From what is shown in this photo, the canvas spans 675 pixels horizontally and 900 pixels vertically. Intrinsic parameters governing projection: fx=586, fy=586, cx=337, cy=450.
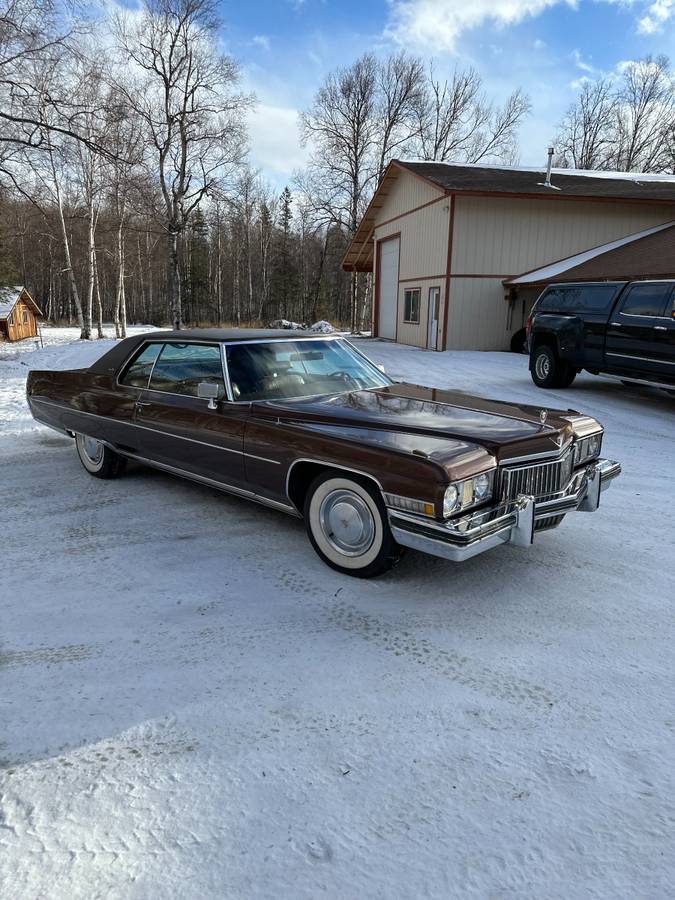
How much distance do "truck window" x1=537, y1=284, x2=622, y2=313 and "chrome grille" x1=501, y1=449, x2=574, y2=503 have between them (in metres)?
7.12

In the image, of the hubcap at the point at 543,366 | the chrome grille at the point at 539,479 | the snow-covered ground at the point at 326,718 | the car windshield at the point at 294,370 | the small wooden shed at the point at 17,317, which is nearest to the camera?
the snow-covered ground at the point at 326,718

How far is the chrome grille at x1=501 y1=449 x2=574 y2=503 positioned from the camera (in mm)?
3234

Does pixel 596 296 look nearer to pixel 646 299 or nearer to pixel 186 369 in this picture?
pixel 646 299

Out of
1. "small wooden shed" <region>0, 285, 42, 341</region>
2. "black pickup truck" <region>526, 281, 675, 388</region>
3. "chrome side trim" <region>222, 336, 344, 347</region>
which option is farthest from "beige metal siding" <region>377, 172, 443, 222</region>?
"small wooden shed" <region>0, 285, 42, 341</region>

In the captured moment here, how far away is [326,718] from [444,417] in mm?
2033

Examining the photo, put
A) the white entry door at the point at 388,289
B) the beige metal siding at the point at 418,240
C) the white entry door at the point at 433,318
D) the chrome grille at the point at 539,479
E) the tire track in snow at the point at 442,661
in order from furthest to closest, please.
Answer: the white entry door at the point at 388,289
the white entry door at the point at 433,318
the beige metal siding at the point at 418,240
the chrome grille at the point at 539,479
the tire track in snow at the point at 442,661

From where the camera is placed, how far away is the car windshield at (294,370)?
4.22 metres

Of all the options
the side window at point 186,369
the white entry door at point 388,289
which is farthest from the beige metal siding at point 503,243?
the side window at point 186,369

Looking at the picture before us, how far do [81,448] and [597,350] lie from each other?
26.3 ft

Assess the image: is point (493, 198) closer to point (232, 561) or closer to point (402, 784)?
point (232, 561)

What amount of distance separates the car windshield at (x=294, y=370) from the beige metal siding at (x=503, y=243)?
15.0 m

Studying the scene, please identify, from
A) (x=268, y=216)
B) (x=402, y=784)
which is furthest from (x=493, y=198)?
(x=268, y=216)

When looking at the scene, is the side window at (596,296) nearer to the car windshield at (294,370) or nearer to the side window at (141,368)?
the car windshield at (294,370)

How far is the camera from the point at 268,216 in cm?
5344
